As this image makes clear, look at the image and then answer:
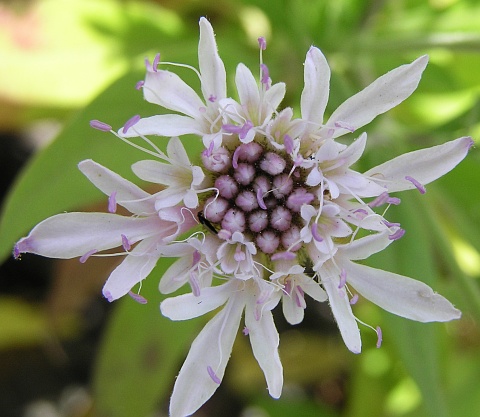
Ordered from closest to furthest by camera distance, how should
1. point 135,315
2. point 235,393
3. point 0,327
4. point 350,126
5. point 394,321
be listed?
point 350,126, point 394,321, point 135,315, point 0,327, point 235,393

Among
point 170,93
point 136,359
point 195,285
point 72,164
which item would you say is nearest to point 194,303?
point 195,285

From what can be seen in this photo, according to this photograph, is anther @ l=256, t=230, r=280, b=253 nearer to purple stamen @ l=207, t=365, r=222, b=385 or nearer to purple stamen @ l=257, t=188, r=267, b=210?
purple stamen @ l=257, t=188, r=267, b=210

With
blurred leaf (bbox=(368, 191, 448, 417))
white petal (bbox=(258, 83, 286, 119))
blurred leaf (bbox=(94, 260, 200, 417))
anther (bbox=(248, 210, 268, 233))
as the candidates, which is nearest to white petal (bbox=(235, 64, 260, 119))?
white petal (bbox=(258, 83, 286, 119))

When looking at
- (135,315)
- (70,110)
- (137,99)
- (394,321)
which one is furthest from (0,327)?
(394,321)

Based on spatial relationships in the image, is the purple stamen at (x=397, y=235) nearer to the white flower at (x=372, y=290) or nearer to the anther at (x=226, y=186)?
the white flower at (x=372, y=290)

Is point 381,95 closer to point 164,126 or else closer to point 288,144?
point 288,144

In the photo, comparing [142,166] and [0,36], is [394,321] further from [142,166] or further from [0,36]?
[0,36]
